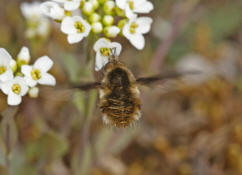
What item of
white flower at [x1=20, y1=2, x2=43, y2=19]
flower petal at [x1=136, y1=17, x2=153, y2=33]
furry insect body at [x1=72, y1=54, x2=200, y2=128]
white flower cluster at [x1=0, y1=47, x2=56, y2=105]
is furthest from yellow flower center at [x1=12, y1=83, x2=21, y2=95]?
white flower at [x1=20, y1=2, x2=43, y2=19]

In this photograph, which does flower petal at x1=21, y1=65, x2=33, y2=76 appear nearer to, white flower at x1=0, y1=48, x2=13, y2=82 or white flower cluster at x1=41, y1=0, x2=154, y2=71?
white flower at x1=0, y1=48, x2=13, y2=82

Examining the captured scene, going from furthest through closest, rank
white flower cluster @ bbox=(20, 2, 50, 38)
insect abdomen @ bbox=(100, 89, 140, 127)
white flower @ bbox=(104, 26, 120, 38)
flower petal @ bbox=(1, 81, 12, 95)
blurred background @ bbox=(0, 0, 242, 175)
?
white flower cluster @ bbox=(20, 2, 50, 38)
blurred background @ bbox=(0, 0, 242, 175)
white flower @ bbox=(104, 26, 120, 38)
flower petal @ bbox=(1, 81, 12, 95)
insect abdomen @ bbox=(100, 89, 140, 127)

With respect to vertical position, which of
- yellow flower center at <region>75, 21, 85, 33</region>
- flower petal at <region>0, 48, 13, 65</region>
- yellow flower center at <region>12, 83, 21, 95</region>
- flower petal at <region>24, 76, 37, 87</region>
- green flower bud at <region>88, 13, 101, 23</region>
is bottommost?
yellow flower center at <region>12, 83, 21, 95</region>

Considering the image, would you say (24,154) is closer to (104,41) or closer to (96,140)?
(96,140)

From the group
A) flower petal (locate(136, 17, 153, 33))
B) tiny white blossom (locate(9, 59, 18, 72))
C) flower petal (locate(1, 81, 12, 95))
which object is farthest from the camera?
flower petal (locate(136, 17, 153, 33))

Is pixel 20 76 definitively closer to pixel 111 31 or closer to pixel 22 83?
pixel 22 83

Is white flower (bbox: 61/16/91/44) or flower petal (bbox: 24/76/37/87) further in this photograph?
white flower (bbox: 61/16/91/44)

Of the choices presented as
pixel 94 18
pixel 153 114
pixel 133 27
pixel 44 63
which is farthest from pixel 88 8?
pixel 153 114

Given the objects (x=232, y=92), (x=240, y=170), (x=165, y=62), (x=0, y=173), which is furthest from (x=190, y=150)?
(x=0, y=173)

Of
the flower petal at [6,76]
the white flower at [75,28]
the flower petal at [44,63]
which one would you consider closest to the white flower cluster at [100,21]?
the white flower at [75,28]
